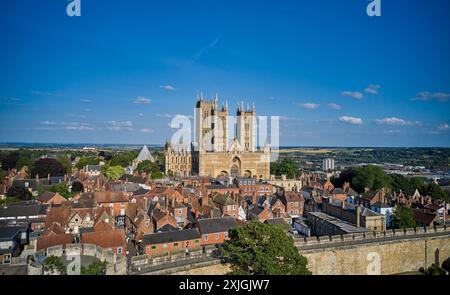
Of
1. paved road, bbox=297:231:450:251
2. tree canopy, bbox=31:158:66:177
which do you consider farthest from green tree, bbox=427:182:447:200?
tree canopy, bbox=31:158:66:177

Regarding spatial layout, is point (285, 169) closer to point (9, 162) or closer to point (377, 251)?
point (377, 251)

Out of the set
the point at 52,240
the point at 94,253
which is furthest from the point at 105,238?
the point at 94,253

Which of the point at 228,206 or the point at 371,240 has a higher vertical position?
the point at 228,206

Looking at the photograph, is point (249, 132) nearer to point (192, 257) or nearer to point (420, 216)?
point (420, 216)

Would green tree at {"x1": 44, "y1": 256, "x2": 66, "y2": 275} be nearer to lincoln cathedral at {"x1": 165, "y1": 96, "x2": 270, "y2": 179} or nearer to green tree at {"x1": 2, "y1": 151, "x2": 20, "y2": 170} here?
lincoln cathedral at {"x1": 165, "y1": 96, "x2": 270, "y2": 179}

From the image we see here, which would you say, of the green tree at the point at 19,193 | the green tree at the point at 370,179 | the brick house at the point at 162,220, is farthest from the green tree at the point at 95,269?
the green tree at the point at 370,179

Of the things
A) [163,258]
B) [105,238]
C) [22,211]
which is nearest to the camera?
[163,258]

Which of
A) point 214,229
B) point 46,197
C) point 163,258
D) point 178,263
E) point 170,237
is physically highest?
point 46,197
